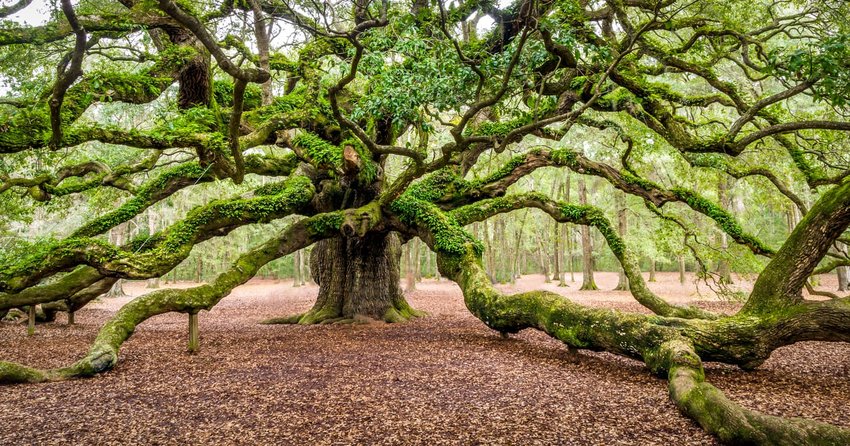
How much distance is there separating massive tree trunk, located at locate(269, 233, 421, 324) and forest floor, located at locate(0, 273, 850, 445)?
2538 mm

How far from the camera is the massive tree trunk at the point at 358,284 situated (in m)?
10.9

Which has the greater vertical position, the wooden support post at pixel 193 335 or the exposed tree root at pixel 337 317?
the wooden support post at pixel 193 335

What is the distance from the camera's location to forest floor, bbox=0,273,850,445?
386 centimetres

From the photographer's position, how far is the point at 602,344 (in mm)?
6074

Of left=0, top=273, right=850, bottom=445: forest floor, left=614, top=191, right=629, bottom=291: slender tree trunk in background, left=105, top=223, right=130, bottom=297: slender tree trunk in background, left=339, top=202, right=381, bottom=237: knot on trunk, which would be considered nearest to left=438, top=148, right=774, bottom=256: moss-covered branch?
left=339, top=202, right=381, bottom=237: knot on trunk

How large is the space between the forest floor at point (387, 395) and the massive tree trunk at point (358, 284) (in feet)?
8.33

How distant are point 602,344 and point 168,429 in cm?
512

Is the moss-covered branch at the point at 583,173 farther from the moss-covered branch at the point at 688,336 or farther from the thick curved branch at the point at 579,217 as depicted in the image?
the moss-covered branch at the point at 688,336

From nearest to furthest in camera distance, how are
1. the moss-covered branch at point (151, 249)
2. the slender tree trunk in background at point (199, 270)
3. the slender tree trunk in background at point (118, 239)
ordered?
the moss-covered branch at point (151, 249), the slender tree trunk in background at point (118, 239), the slender tree trunk in background at point (199, 270)

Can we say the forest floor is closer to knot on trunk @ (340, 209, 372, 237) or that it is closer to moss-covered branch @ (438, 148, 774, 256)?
knot on trunk @ (340, 209, 372, 237)

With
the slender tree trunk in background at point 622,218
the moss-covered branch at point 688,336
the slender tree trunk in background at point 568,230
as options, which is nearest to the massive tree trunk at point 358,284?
the moss-covered branch at point 688,336

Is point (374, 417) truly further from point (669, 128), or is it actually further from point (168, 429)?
point (669, 128)

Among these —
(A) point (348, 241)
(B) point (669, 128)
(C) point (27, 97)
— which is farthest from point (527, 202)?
(C) point (27, 97)

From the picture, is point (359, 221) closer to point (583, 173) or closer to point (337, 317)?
point (337, 317)
